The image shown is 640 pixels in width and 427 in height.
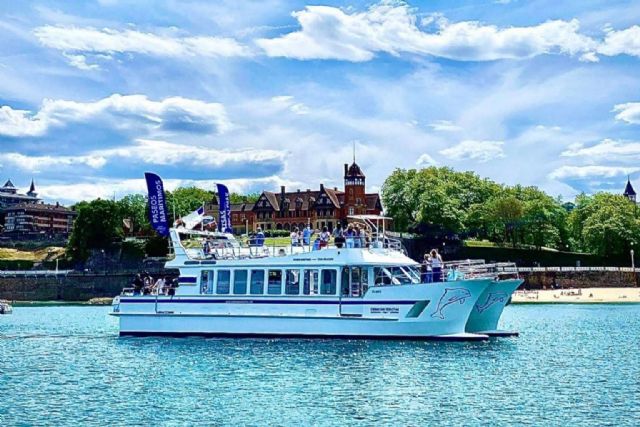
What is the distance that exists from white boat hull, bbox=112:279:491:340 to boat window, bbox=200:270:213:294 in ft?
1.51

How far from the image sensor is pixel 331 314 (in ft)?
115

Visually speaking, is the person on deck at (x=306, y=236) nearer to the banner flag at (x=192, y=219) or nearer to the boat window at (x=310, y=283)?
the boat window at (x=310, y=283)

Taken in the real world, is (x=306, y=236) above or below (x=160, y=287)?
above

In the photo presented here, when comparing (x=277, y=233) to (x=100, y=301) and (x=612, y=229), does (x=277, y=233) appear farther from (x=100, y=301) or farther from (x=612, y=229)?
(x=612, y=229)

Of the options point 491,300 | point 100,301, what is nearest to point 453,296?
point 491,300

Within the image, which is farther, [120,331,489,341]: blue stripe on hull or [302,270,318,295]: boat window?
[302,270,318,295]: boat window

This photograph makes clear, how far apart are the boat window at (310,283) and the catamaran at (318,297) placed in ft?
0.15

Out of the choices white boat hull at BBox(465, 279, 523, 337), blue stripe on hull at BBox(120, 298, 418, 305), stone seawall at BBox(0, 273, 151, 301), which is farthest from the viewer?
stone seawall at BBox(0, 273, 151, 301)

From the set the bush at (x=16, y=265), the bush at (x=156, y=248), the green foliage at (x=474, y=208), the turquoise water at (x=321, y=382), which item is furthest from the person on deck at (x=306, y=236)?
the bush at (x=16, y=265)

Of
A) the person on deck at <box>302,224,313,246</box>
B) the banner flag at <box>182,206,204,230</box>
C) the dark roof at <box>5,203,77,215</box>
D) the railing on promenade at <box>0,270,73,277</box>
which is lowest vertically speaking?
the railing on promenade at <box>0,270,73,277</box>

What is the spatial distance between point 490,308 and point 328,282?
7732 millimetres

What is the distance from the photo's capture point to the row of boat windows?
35.5m

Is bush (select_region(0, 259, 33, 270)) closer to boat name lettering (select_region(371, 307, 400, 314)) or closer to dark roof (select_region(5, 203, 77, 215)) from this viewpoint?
dark roof (select_region(5, 203, 77, 215))

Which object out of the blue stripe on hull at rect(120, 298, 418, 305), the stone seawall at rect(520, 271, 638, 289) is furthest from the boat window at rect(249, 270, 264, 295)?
the stone seawall at rect(520, 271, 638, 289)
